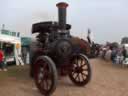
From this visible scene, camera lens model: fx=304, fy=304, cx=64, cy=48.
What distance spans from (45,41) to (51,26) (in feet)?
2.06

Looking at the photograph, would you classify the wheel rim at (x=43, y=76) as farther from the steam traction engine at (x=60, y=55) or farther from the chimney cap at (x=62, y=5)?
the chimney cap at (x=62, y=5)

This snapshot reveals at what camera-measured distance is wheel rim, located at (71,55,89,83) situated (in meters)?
10.5

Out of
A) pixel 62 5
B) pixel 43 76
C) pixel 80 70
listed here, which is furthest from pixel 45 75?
pixel 62 5

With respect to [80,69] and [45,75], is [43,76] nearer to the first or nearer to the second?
[45,75]

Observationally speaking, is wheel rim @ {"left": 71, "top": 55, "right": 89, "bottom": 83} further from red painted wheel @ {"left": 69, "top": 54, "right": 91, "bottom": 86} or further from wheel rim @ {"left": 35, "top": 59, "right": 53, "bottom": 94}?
wheel rim @ {"left": 35, "top": 59, "right": 53, "bottom": 94}

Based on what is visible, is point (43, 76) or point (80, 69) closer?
point (43, 76)

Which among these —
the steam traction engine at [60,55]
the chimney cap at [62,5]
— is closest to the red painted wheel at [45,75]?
the steam traction engine at [60,55]

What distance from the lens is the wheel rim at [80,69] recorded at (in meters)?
10.5

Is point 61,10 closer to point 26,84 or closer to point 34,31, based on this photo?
point 34,31

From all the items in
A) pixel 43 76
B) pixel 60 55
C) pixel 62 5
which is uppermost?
pixel 62 5

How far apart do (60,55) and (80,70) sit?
1210 mm

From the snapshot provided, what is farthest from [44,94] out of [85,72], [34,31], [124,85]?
[34,31]

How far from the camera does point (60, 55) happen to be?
392 inches

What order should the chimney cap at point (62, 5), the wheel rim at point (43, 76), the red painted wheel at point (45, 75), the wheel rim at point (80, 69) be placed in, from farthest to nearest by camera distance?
1. the chimney cap at point (62, 5)
2. the wheel rim at point (80, 69)
3. the wheel rim at point (43, 76)
4. the red painted wheel at point (45, 75)
